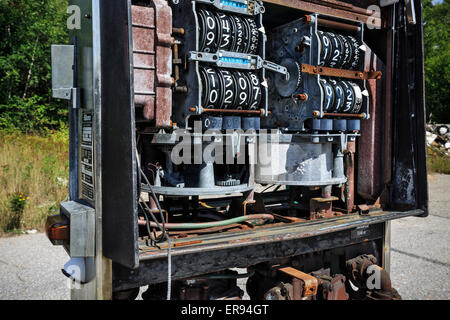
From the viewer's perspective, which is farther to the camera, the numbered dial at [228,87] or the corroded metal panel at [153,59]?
the numbered dial at [228,87]

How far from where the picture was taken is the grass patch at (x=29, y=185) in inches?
256

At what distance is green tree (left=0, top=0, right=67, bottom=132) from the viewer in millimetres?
13641

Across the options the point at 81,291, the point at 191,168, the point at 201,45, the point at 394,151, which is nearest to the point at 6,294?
the point at 81,291

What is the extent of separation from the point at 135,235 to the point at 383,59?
10.2 feet

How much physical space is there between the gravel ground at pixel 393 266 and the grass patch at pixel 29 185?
386 millimetres

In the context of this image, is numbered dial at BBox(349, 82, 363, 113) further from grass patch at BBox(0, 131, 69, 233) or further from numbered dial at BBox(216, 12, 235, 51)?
grass patch at BBox(0, 131, 69, 233)

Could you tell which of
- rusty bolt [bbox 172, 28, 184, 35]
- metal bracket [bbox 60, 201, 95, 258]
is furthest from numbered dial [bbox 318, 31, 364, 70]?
metal bracket [bbox 60, 201, 95, 258]

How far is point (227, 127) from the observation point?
124 inches

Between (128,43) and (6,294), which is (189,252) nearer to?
(128,43)

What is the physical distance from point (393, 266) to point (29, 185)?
6.09 meters

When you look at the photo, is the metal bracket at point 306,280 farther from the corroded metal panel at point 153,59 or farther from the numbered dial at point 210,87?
the corroded metal panel at point 153,59

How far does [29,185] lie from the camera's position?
7145 millimetres

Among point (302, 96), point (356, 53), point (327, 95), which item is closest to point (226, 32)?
point (302, 96)

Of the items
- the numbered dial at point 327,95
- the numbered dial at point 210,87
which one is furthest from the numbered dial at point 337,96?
the numbered dial at point 210,87
